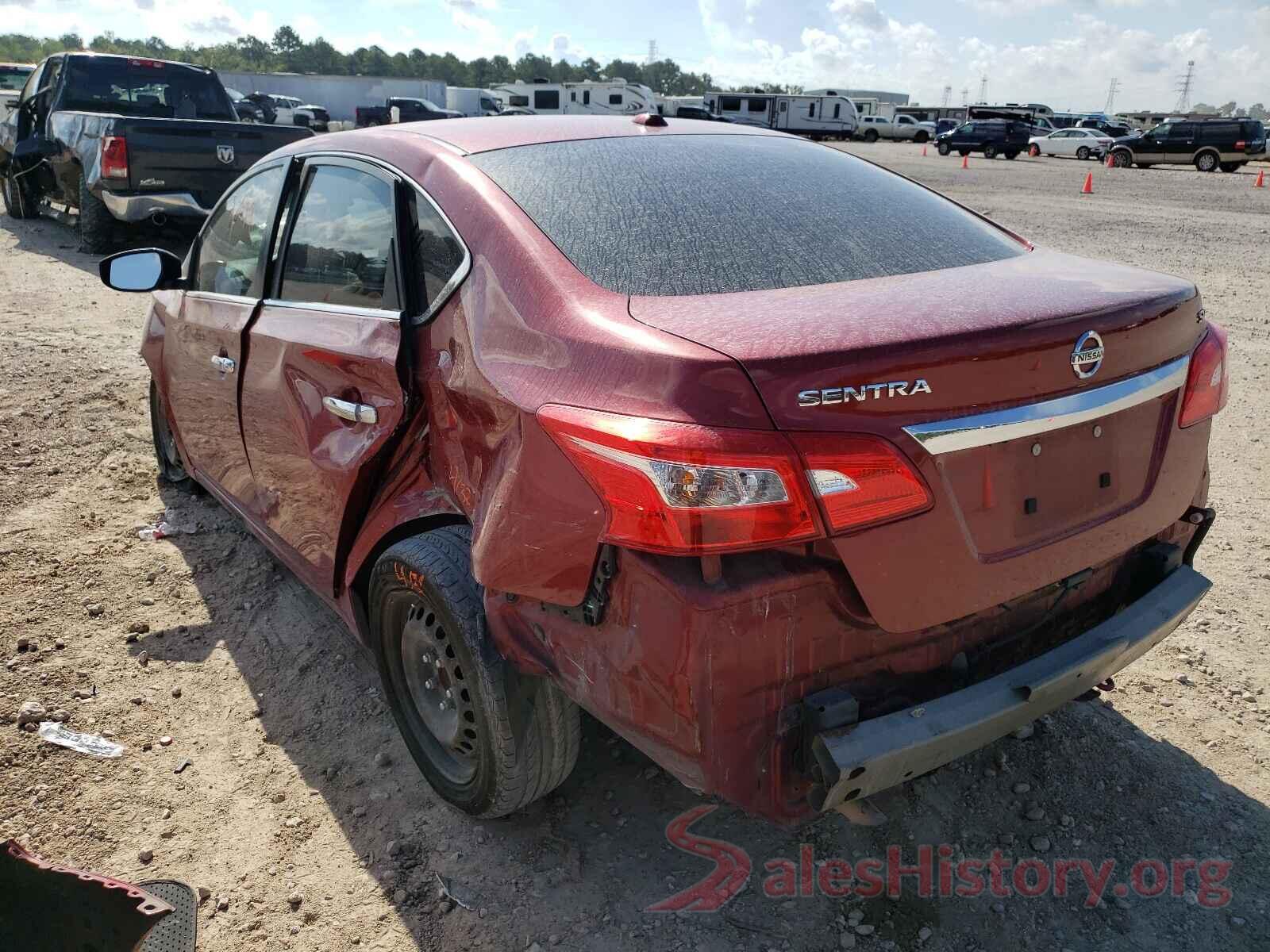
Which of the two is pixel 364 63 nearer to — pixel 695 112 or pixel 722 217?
pixel 695 112

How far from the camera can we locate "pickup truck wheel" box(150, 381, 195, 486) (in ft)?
15.4

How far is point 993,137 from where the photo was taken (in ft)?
126

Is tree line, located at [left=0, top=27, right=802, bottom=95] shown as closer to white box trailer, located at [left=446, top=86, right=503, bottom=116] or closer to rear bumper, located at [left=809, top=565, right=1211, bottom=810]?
white box trailer, located at [left=446, top=86, right=503, bottom=116]

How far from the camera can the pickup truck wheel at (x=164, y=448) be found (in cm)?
468

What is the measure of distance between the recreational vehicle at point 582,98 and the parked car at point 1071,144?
16.8 meters

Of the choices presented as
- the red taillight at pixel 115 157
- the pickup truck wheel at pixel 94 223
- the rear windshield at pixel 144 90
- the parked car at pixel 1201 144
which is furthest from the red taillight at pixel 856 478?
the parked car at pixel 1201 144

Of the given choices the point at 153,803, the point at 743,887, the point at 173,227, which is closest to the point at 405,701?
the point at 153,803

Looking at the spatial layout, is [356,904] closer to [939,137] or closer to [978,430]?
[978,430]

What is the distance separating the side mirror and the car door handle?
4.82 ft

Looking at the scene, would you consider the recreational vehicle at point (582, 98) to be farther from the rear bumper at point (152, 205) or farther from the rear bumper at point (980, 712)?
the rear bumper at point (980, 712)

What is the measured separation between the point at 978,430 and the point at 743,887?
1.33 m

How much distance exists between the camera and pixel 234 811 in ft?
8.97

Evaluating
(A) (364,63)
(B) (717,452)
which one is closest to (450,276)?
(B) (717,452)
